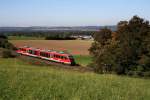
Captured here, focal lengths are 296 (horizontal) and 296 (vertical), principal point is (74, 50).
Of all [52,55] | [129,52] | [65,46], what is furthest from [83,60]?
[65,46]

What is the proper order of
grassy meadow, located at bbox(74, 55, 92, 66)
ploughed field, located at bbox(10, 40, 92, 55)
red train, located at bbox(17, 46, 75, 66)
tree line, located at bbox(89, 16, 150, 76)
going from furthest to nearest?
1. ploughed field, located at bbox(10, 40, 92, 55)
2. grassy meadow, located at bbox(74, 55, 92, 66)
3. red train, located at bbox(17, 46, 75, 66)
4. tree line, located at bbox(89, 16, 150, 76)

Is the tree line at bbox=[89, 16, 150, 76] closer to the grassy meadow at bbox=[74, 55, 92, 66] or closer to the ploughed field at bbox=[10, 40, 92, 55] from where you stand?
the grassy meadow at bbox=[74, 55, 92, 66]

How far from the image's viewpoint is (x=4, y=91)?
9.05 m

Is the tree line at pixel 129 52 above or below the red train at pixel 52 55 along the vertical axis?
above

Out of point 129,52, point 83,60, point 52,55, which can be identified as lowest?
point 83,60

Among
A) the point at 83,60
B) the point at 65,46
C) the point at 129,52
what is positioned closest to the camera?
the point at 129,52

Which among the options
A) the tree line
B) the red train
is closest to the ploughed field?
the red train

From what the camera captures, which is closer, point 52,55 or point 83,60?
point 52,55

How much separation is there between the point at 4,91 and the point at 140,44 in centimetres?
3279

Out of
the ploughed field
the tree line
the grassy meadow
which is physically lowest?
the ploughed field

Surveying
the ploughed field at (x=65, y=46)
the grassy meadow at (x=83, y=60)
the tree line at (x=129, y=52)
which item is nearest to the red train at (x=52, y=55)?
the tree line at (x=129, y=52)

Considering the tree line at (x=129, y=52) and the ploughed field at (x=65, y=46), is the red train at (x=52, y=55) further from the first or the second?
the ploughed field at (x=65, y=46)

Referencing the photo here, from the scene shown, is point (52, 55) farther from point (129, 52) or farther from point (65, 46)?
point (65, 46)

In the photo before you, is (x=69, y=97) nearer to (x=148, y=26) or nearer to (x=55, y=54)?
(x=148, y=26)
